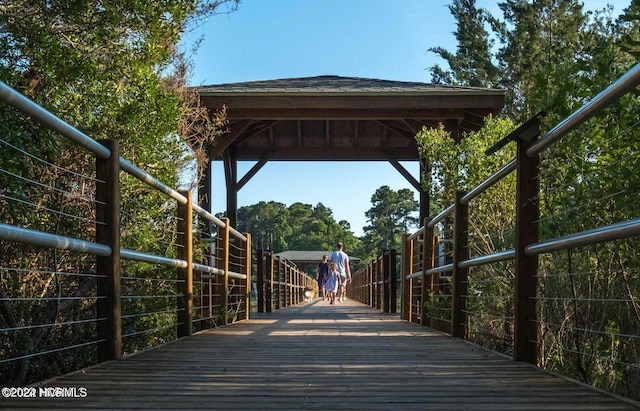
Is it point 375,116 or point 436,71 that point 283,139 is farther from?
point 436,71

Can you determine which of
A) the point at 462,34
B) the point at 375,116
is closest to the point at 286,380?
the point at 375,116

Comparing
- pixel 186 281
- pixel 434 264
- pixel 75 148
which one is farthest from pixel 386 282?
pixel 186 281

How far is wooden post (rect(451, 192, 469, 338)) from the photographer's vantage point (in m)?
4.77

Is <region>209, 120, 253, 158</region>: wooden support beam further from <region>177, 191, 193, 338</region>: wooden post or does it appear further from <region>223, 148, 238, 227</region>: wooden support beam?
<region>177, 191, 193, 338</region>: wooden post

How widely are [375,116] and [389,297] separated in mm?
2916

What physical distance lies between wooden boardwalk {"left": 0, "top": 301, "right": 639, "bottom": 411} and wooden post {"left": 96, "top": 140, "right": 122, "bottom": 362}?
115mm

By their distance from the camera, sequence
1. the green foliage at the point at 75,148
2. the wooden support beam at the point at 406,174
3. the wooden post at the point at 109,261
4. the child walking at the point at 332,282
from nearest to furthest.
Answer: the wooden post at the point at 109,261 → the green foliage at the point at 75,148 → the wooden support beam at the point at 406,174 → the child walking at the point at 332,282

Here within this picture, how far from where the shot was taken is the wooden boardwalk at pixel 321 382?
84.6 inches

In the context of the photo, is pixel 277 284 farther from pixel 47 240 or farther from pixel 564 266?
pixel 47 240

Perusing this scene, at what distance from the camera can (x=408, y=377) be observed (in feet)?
8.95

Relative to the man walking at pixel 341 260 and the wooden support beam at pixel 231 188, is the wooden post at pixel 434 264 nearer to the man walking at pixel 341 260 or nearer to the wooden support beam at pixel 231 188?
the wooden support beam at pixel 231 188

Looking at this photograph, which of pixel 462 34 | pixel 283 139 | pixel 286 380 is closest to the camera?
pixel 286 380

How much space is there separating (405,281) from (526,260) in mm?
4970

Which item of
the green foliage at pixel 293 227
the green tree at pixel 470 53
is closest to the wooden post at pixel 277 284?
the green tree at pixel 470 53
